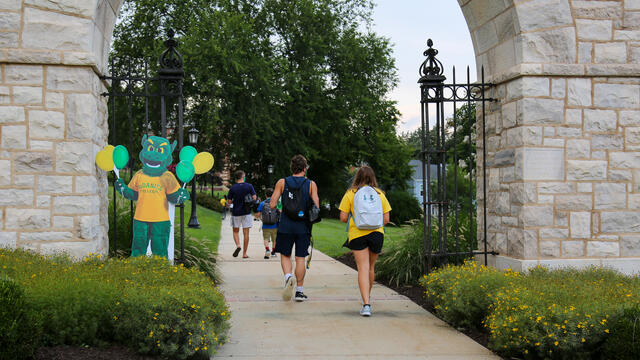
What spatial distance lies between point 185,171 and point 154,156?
15.7 inches

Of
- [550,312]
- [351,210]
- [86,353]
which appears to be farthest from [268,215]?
[550,312]

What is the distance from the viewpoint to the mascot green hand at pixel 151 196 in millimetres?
6617

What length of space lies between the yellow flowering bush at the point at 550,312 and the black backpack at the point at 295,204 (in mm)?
1975

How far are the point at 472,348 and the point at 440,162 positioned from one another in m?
3.12

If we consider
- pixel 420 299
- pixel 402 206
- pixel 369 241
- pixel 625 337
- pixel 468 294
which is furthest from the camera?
pixel 402 206

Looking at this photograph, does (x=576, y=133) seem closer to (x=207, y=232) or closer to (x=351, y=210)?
(x=351, y=210)

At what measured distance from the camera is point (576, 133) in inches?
281

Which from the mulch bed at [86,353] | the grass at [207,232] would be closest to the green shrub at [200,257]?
the grass at [207,232]

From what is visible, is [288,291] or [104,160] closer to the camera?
[104,160]

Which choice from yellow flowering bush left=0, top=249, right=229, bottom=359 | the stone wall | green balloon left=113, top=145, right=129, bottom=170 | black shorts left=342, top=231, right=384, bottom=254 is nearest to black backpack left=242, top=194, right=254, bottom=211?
green balloon left=113, top=145, right=129, bottom=170

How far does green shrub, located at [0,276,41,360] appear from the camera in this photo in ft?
12.0

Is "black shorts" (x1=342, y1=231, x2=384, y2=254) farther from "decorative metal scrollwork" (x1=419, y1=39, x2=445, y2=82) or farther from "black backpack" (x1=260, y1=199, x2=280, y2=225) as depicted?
"black backpack" (x1=260, y1=199, x2=280, y2=225)

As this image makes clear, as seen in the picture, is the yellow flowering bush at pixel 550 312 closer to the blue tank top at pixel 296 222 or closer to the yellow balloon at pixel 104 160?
the blue tank top at pixel 296 222

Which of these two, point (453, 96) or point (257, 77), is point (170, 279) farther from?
point (257, 77)
